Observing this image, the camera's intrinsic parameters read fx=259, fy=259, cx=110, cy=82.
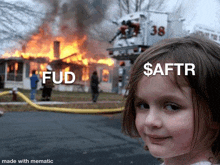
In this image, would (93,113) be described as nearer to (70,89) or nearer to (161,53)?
(161,53)

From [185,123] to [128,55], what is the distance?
35.0 feet

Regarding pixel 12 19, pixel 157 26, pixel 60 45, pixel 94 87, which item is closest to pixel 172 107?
pixel 12 19

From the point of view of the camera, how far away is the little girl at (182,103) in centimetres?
79

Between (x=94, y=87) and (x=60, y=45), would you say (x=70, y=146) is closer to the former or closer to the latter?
(x=94, y=87)

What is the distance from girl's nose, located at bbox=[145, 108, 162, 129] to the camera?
30.9 inches

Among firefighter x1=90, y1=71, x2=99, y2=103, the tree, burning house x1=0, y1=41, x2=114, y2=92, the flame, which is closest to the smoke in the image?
the flame

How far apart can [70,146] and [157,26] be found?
7788mm

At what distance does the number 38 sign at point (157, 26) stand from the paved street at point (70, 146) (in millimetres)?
6101

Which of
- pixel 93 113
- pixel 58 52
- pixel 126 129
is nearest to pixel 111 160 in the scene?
pixel 126 129

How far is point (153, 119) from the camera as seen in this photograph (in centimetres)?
79

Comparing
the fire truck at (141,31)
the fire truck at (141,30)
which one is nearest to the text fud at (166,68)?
the fire truck at (141,31)

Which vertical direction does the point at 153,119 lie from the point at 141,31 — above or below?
below

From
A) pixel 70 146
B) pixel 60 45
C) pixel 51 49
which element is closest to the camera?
pixel 70 146

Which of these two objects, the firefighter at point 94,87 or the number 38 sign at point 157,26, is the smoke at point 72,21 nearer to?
the firefighter at point 94,87
